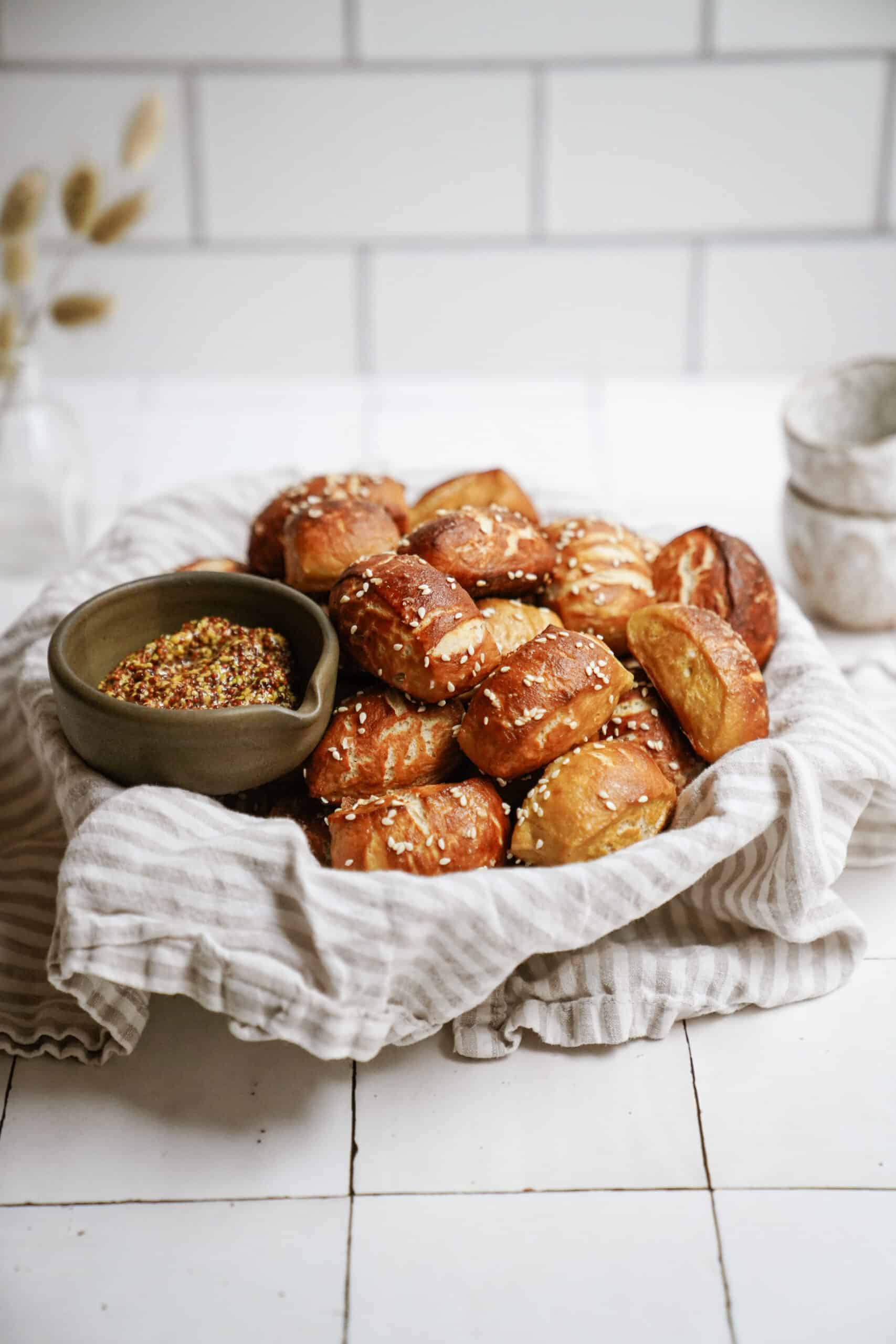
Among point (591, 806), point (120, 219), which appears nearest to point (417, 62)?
point (120, 219)

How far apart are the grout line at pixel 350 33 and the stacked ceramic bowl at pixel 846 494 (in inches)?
33.2

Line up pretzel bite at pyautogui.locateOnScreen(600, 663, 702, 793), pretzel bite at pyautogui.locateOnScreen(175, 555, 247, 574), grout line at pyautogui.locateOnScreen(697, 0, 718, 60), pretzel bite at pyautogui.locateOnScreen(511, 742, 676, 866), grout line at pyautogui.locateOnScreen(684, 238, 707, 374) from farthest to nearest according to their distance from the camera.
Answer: grout line at pyautogui.locateOnScreen(684, 238, 707, 374) → grout line at pyautogui.locateOnScreen(697, 0, 718, 60) → pretzel bite at pyautogui.locateOnScreen(175, 555, 247, 574) → pretzel bite at pyautogui.locateOnScreen(600, 663, 702, 793) → pretzel bite at pyautogui.locateOnScreen(511, 742, 676, 866)

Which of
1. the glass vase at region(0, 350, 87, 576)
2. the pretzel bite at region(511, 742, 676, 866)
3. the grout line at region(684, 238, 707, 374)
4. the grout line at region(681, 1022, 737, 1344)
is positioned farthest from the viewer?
the grout line at region(684, 238, 707, 374)

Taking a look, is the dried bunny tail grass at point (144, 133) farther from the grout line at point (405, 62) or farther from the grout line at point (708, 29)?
the grout line at point (708, 29)

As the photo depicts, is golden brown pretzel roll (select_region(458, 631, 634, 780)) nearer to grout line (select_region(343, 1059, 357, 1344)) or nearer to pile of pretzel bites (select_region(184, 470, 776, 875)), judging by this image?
pile of pretzel bites (select_region(184, 470, 776, 875))

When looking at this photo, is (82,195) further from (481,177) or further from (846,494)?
(846,494)

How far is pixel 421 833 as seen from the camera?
36.7 inches

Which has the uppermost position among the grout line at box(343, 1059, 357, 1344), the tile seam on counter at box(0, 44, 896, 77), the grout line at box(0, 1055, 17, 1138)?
the tile seam on counter at box(0, 44, 896, 77)

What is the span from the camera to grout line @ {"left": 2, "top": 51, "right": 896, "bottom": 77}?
1.85m

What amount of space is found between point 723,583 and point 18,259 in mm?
795

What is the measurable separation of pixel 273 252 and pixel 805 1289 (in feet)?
5.29

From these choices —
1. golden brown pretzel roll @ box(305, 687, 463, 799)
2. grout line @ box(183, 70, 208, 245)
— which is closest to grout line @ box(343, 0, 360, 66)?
grout line @ box(183, 70, 208, 245)

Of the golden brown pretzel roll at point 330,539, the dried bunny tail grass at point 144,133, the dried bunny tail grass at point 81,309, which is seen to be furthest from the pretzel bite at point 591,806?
the dried bunny tail grass at point 144,133

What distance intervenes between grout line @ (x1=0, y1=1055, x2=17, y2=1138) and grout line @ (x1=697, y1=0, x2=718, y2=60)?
1.56 m
